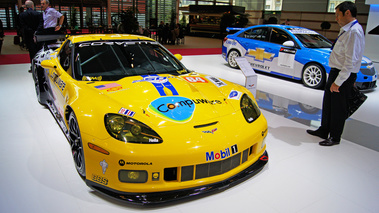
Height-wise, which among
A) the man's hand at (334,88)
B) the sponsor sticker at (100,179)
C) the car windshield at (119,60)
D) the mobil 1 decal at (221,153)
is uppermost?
the car windshield at (119,60)

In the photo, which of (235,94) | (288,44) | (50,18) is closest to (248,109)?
(235,94)

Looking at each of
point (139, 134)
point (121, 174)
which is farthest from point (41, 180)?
point (139, 134)

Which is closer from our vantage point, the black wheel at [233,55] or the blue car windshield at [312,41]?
the blue car windshield at [312,41]

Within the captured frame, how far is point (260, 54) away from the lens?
688cm

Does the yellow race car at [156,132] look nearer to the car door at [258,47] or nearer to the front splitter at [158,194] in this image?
the front splitter at [158,194]

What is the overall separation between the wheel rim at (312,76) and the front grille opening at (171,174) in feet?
15.6

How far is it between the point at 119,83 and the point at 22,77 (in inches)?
179

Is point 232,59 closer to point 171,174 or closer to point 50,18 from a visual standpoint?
point 50,18

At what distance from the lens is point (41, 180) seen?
2.35 m

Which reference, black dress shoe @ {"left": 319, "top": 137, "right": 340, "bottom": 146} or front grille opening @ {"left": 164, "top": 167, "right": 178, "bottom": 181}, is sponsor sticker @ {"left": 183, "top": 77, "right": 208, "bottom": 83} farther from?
black dress shoe @ {"left": 319, "top": 137, "right": 340, "bottom": 146}

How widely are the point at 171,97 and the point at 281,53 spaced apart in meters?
4.71

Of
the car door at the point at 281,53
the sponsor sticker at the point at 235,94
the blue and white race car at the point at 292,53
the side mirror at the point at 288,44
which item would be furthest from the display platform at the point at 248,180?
the car door at the point at 281,53

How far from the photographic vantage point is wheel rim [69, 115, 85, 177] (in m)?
2.15

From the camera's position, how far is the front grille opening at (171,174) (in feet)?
6.43
